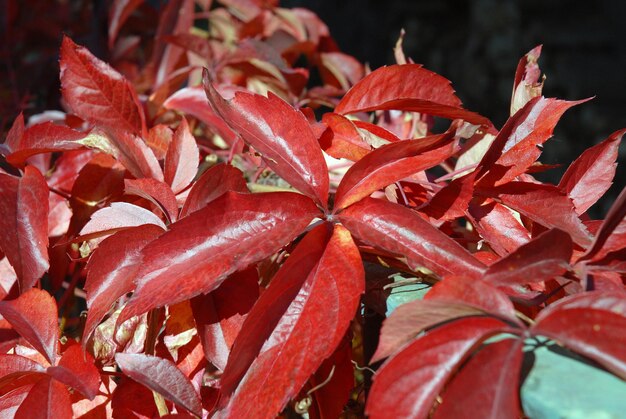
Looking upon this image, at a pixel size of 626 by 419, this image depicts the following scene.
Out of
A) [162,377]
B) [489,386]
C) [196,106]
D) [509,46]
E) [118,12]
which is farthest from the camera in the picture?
[509,46]

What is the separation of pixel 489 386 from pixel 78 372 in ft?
1.00

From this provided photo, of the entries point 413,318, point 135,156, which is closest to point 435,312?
point 413,318

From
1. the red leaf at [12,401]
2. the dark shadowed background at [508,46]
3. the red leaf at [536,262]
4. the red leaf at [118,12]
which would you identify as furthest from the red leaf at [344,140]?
the dark shadowed background at [508,46]

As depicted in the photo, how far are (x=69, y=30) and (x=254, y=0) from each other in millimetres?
487

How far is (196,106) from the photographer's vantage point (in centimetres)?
86

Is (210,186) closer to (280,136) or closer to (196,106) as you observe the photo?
(280,136)

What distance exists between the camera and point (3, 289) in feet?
2.13

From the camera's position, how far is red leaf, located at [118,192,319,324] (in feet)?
1.44

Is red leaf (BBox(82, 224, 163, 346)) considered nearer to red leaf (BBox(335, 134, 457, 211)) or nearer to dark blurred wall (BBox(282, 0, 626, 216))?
red leaf (BBox(335, 134, 457, 211))

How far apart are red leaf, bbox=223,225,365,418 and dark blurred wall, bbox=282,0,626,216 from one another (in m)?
2.95

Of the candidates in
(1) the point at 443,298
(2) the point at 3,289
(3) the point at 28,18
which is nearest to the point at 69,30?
(3) the point at 28,18

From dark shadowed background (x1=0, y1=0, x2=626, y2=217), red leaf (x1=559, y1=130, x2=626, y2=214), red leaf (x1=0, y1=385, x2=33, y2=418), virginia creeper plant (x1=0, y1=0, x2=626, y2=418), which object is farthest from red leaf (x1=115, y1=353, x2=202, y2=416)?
dark shadowed background (x1=0, y1=0, x2=626, y2=217)

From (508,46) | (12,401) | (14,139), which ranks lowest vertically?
(508,46)

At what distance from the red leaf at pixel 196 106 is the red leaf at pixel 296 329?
40 cm
